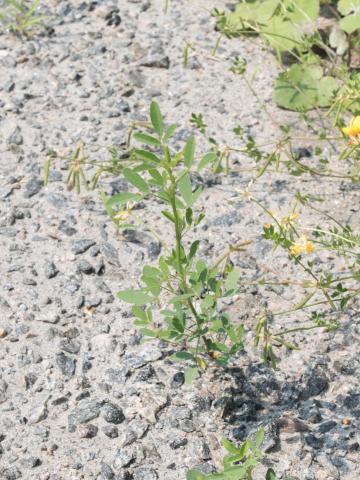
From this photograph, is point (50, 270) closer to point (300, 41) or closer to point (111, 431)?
point (111, 431)

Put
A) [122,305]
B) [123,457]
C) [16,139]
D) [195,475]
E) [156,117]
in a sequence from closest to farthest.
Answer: [195,475] → [156,117] → [123,457] → [122,305] → [16,139]

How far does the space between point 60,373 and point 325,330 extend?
761 mm

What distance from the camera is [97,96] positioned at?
3574 millimetres

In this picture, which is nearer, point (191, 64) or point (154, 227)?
point (154, 227)

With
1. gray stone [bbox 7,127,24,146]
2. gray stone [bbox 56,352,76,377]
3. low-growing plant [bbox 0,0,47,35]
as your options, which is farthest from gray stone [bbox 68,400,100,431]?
low-growing plant [bbox 0,0,47,35]

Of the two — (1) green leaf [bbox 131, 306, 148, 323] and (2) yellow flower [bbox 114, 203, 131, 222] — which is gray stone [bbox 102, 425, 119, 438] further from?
(2) yellow flower [bbox 114, 203, 131, 222]

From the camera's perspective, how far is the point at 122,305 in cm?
272

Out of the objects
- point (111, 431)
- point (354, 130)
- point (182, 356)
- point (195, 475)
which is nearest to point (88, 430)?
point (111, 431)

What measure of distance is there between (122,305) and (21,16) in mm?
1762

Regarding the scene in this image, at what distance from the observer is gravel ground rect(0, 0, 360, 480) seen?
2.32 meters

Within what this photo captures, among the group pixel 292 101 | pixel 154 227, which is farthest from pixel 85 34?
pixel 154 227

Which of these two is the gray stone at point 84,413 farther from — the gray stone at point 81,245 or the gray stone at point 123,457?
→ the gray stone at point 81,245

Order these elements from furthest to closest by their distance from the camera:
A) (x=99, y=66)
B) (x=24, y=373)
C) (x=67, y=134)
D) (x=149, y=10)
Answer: (x=149, y=10) → (x=99, y=66) → (x=67, y=134) → (x=24, y=373)

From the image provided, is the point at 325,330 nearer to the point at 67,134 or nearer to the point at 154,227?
the point at 154,227
